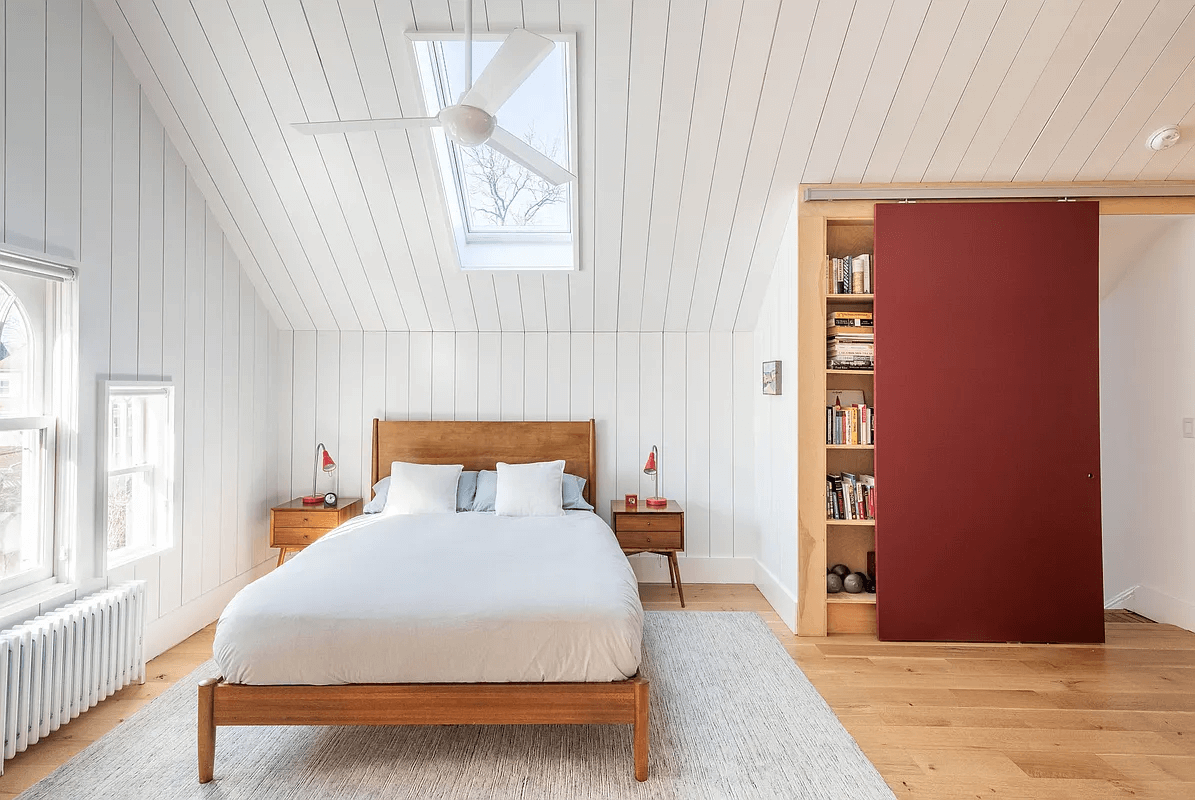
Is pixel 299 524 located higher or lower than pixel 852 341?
lower

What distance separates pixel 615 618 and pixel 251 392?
3.16 meters

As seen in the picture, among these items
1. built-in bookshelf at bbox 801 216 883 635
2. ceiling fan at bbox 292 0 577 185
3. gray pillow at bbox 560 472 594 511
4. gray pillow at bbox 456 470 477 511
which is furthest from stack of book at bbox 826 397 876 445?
ceiling fan at bbox 292 0 577 185

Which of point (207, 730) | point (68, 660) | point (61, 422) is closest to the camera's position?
point (207, 730)

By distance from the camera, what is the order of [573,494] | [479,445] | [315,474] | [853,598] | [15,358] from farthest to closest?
[315,474] < [479,445] < [573,494] < [853,598] < [15,358]

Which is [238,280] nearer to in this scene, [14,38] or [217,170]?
[217,170]

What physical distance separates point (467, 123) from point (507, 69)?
0.24 metres

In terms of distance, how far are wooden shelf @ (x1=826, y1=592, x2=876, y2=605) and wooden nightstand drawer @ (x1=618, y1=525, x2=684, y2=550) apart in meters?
0.94

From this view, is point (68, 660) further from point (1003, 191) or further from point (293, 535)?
point (1003, 191)

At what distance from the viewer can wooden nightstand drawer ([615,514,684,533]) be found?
→ 4.21m

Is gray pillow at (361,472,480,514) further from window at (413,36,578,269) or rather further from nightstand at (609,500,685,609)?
window at (413,36,578,269)

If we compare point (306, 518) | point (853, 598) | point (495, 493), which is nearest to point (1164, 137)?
point (853, 598)

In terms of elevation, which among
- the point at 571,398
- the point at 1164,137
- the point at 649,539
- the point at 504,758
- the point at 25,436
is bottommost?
the point at 504,758

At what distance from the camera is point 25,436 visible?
2.69 m

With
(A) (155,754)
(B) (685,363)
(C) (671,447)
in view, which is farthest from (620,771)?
(B) (685,363)
